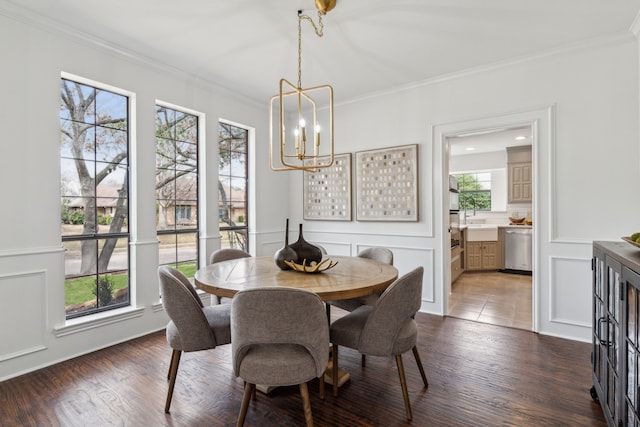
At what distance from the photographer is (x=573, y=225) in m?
3.02

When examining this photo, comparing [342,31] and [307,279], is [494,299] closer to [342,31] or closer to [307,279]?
[307,279]

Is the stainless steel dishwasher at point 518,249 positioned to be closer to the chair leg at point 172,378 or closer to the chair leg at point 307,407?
the chair leg at point 307,407

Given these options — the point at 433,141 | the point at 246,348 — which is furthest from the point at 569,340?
the point at 246,348

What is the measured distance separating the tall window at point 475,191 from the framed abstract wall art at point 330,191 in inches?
167

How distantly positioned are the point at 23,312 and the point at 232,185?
2.39 meters

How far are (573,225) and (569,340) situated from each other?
3.51 ft

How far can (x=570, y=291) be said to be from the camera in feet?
9.98

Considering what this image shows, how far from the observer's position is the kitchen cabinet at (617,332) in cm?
132

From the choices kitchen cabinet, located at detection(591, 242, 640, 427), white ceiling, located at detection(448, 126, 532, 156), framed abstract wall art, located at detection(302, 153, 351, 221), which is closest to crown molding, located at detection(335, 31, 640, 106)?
framed abstract wall art, located at detection(302, 153, 351, 221)

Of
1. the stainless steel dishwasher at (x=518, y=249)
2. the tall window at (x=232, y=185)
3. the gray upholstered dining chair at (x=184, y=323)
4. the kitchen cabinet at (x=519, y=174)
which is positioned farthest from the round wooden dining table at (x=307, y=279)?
the kitchen cabinet at (x=519, y=174)

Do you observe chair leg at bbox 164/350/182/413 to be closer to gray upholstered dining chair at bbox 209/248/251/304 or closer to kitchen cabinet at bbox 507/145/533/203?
gray upholstered dining chair at bbox 209/248/251/304

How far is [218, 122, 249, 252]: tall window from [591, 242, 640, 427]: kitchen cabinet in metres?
3.62

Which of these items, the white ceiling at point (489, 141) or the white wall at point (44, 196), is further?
the white ceiling at point (489, 141)

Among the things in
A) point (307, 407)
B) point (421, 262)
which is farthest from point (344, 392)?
point (421, 262)
